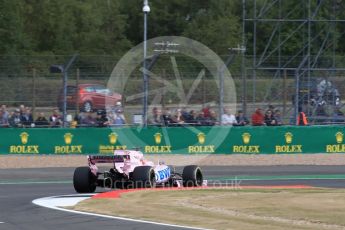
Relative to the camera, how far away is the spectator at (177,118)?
30797mm

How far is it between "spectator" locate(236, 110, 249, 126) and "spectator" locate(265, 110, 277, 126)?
647 mm

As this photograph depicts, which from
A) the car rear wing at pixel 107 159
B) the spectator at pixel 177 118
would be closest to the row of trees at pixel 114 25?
the spectator at pixel 177 118

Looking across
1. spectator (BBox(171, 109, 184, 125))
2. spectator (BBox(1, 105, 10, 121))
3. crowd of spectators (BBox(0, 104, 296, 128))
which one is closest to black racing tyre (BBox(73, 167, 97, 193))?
crowd of spectators (BBox(0, 104, 296, 128))

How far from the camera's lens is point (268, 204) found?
1667 cm

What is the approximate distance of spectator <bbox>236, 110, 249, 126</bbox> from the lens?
1233 inches

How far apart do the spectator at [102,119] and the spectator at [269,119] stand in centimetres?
518

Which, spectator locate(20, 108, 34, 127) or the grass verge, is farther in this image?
spectator locate(20, 108, 34, 127)

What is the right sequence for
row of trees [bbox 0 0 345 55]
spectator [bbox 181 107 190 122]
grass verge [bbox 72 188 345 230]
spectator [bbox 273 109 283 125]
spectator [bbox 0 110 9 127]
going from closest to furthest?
grass verge [bbox 72 188 345 230]
spectator [bbox 0 110 9 127]
spectator [bbox 181 107 190 122]
spectator [bbox 273 109 283 125]
row of trees [bbox 0 0 345 55]

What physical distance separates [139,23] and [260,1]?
8.82 m

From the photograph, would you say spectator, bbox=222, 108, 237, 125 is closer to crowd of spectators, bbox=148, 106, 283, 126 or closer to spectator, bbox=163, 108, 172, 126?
crowd of spectators, bbox=148, 106, 283, 126

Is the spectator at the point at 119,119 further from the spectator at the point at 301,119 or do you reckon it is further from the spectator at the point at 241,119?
the spectator at the point at 301,119

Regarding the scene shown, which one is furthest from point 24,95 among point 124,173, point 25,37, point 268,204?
point 25,37

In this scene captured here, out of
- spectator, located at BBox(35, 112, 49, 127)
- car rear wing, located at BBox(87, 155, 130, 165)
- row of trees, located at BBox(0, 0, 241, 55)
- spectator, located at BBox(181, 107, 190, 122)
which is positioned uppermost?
row of trees, located at BBox(0, 0, 241, 55)

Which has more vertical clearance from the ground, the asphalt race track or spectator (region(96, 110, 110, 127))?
spectator (region(96, 110, 110, 127))
